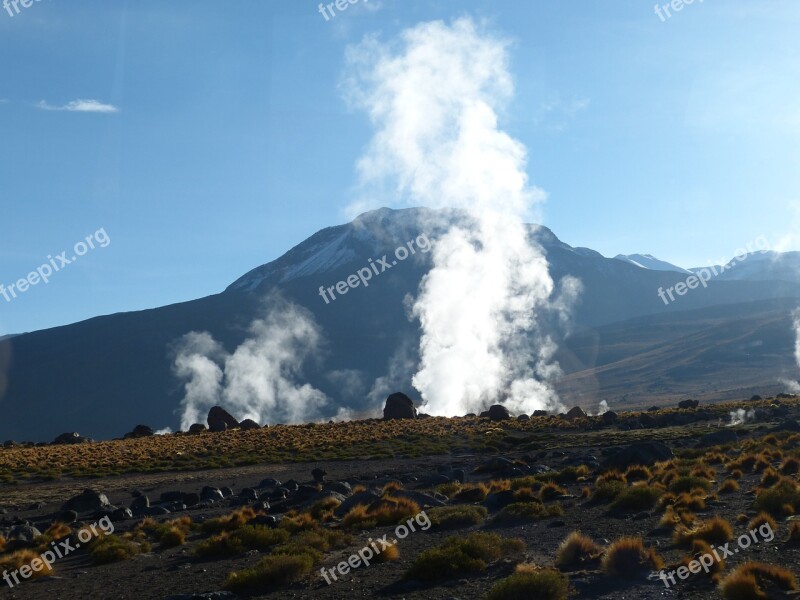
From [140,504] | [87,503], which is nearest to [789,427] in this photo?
[140,504]

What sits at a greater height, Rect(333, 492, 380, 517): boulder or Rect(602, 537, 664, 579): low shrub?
Rect(333, 492, 380, 517): boulder

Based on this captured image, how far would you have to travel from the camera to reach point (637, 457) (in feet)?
88.3

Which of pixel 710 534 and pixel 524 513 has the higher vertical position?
pixel 524 513

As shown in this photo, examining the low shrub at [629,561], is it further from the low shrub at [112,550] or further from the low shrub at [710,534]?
the low shrub at [112,550]

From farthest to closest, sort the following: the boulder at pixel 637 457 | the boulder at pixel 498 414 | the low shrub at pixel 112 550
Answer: the boulder at pixel 498 414, the boulder at pixel 637 457, the low shrub at pixel 112 550

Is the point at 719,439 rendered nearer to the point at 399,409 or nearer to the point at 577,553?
the point at 577,553

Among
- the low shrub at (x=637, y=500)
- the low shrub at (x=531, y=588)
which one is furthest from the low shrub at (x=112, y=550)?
the low shrub at (x=637, y=500)

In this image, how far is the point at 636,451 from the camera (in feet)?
89.5

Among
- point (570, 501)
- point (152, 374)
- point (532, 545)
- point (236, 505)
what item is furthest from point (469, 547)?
point (152, 374)

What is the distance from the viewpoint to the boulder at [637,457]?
86.8 ft

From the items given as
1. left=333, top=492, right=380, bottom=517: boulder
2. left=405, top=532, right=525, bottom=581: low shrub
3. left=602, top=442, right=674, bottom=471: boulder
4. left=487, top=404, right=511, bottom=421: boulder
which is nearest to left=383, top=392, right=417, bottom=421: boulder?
left=487, top=404, right=511, bottom=421: boulder

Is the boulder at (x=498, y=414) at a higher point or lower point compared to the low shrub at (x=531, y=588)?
higher

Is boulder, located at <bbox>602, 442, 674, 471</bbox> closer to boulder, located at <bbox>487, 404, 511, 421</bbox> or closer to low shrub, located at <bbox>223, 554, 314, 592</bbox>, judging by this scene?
low shrub, located at <bbox>223, 554, 314, 592</bbox>

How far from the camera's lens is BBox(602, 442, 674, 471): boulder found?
26.5m
